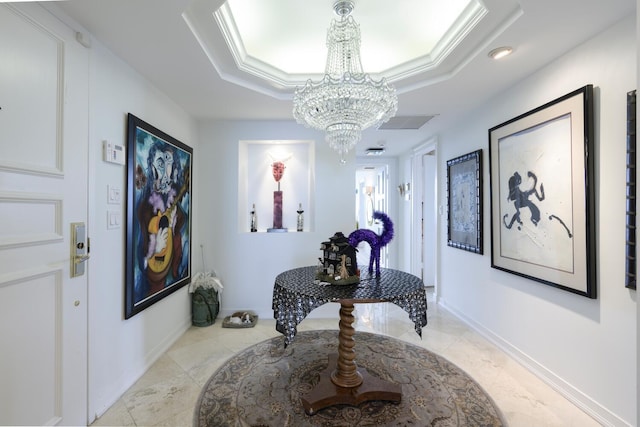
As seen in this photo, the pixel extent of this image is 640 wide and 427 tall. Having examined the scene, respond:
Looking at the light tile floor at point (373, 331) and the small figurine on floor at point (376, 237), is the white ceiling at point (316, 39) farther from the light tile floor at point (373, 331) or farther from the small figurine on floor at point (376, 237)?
the light tile floor at point (373, 331)

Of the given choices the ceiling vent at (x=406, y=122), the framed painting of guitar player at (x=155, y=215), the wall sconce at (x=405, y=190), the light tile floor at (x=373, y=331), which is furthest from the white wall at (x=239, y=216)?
the wall sconce at (x=405, y=190)

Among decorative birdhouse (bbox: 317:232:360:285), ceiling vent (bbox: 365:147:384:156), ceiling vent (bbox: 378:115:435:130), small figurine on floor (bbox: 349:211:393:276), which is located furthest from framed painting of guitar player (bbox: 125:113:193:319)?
ceiling vent (bbox: 365:147:384:156)

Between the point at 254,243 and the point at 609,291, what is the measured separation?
3.08 m

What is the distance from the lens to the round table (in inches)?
64.8

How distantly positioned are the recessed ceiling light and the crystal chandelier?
77cm

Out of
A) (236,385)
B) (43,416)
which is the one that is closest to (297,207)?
(236,385)

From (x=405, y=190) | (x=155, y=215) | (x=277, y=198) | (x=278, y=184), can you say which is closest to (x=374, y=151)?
(x=405, y=190)

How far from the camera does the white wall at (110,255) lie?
1.69 meters

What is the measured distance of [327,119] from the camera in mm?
1858

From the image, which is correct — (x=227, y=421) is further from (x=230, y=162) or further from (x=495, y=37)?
(x=495, y=37)

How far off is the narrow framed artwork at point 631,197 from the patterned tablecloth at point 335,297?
44.1 inches

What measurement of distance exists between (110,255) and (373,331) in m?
2.54

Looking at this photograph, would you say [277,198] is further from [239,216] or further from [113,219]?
[113,219]

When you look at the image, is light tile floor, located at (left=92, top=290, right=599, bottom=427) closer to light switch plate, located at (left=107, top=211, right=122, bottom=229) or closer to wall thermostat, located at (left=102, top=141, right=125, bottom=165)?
light switch plate, located at (left=107, top=211, right=122, bottom=229)
